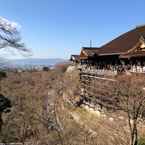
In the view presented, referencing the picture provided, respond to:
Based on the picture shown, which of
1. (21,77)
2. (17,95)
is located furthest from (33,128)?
(21,77)

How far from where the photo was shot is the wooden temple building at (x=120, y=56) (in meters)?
20.9

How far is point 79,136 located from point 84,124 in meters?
2.34

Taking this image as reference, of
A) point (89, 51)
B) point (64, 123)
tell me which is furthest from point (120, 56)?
point (64, 123)

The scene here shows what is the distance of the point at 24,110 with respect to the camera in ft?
96.4

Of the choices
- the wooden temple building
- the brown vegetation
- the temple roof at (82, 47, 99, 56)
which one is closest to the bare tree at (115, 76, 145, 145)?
the brown vegetation

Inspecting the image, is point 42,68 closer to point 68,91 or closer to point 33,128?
point 68,91

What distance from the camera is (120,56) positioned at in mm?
22438

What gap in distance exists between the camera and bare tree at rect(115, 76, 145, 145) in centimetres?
1401

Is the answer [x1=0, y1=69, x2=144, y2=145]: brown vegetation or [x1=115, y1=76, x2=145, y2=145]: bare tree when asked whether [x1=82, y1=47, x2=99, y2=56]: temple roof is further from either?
[x1=115, y1=76, x2=145, y2=145]: bare tree

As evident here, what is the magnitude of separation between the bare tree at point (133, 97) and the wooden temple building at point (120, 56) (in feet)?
9.96

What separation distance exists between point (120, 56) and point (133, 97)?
788cm

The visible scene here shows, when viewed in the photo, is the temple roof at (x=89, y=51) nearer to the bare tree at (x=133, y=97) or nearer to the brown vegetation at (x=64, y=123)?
the brown vegetation at (x=64, y=123)

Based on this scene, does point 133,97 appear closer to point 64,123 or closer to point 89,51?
point 64,123

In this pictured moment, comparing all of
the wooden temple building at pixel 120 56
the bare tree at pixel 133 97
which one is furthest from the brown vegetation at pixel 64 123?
the wooden temple building at pixel 120 56
